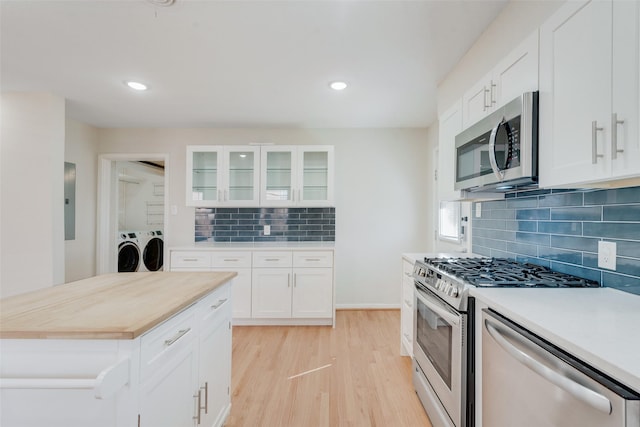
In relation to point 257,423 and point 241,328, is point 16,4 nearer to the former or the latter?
point 257,423

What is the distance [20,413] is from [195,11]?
6.47ft

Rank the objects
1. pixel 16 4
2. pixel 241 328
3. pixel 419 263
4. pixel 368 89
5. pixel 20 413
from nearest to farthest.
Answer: pixel 20 413 < pixel 16 4 < pixel 419 263 < pixel 368 89 < pixel 241 328

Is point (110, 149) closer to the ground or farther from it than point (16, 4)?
closer to the ground

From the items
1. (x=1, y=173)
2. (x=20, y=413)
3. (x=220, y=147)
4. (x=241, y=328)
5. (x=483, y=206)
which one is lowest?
(x=241, y=328)

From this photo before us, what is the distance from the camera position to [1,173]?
113 inches

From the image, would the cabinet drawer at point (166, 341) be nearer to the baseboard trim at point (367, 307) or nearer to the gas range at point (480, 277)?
the gas range at point (480, 277)

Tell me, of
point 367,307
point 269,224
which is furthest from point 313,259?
point 367,307

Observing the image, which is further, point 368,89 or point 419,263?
point 368,89

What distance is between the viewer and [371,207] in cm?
393

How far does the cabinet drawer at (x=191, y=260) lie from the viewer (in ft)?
11.2

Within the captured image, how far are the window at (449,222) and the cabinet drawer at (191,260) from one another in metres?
2.66

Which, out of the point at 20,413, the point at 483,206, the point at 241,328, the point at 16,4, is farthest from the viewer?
the point at 241,328

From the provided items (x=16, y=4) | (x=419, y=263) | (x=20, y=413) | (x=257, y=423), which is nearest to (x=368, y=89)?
(x=419, y=263)

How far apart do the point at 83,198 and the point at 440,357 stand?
439 centimetres
